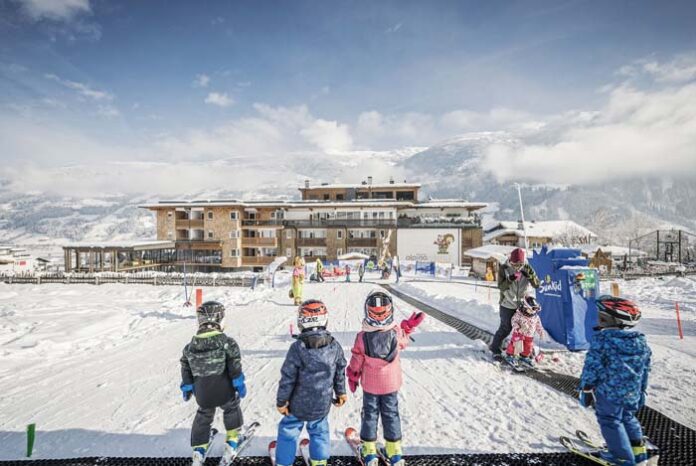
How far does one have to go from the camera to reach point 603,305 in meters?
3.21

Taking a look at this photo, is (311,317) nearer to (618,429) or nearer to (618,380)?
(618,380)

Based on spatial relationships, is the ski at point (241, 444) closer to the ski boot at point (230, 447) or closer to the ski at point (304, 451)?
the ski boot at point (230, 447)

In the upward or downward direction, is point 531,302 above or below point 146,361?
above

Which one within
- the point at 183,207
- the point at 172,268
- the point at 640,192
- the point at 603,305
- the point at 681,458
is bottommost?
the point at 172,268

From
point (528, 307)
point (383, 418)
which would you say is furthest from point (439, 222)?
point (383, 418)

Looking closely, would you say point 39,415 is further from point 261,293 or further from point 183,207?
→ point 183,207

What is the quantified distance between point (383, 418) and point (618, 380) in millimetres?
2288

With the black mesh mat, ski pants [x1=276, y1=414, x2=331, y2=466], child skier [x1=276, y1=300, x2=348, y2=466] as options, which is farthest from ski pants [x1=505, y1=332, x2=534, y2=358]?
ski pants [x1=276, y1=414, x2=331, y2=466]

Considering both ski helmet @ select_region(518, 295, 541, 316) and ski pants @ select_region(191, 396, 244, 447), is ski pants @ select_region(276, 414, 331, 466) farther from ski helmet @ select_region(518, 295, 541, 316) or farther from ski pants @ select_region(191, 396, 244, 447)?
ski helmet @ select_region(518, 295, 541, 316)

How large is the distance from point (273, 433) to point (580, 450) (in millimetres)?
3452

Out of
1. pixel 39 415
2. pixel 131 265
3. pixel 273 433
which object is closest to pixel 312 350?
pixel 273 433

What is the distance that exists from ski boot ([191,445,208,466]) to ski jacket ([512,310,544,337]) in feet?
17.1

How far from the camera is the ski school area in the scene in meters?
3.62

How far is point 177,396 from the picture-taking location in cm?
503
